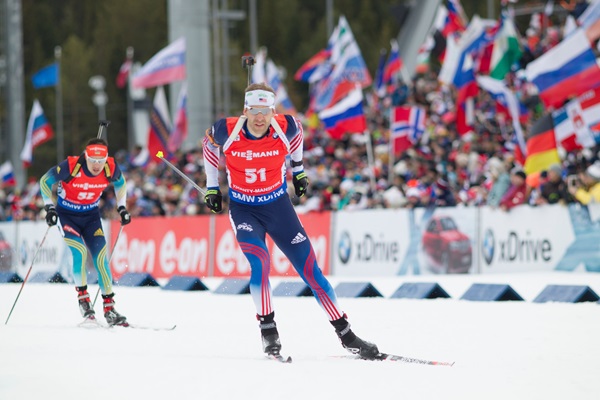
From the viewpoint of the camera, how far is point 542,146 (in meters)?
17.8

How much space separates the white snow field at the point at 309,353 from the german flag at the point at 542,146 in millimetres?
3501

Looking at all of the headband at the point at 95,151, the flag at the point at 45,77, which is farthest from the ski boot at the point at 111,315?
the flag at the point at 45,77

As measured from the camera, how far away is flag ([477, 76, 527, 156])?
1945 cm

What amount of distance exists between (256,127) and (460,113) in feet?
49.0

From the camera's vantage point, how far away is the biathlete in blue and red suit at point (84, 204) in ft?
40.5

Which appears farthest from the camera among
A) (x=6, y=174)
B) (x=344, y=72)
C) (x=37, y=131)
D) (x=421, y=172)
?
(x=37, y=131)

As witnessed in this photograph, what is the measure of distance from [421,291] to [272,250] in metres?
6.92

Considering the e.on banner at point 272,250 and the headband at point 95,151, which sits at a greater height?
the headband at point 95,151

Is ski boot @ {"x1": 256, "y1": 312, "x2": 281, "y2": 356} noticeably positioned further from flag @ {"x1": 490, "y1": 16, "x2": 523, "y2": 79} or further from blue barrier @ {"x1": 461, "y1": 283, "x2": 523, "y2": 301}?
flag @ {"x1": 490, "y1": 16, "x2": 523, "y2": 79}

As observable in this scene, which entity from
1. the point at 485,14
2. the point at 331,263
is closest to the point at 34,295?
the point at 331,263

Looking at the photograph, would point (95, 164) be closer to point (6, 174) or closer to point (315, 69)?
point (315, 69)

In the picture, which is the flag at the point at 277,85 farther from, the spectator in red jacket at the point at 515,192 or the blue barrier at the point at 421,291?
the blue barrier at the point at 421,291

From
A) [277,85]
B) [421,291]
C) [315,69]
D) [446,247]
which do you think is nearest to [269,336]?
[421,291]

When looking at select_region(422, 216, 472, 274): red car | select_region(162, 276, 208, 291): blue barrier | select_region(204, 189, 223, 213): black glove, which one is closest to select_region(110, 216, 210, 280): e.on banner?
select_region(162, 276, 208, 291): blue barrier
